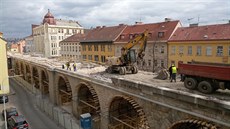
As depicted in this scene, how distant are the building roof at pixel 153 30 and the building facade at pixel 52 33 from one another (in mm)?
36836

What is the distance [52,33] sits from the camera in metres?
75.7

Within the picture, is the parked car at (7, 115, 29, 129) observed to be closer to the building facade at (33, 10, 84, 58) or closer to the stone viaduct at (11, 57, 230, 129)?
the stone viaduct at (11, 57, 230, 129)

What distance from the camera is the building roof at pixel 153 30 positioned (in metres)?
40.5

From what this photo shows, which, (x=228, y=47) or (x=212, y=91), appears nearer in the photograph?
(x=212, y=91)

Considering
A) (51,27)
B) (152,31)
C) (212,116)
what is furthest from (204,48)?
(51,27)

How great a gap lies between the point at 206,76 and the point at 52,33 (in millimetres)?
71126

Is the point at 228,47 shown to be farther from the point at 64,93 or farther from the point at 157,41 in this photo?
the point at 64,93

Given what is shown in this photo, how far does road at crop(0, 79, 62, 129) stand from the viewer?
82.7 feet

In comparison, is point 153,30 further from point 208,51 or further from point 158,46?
point 208,51

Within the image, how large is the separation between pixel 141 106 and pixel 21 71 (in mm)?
49797

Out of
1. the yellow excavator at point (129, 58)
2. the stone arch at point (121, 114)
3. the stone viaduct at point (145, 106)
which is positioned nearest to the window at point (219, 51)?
the yellow excavator at point (129, 58)

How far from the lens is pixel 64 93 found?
30.3 metres

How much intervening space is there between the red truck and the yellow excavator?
9739 millimetres

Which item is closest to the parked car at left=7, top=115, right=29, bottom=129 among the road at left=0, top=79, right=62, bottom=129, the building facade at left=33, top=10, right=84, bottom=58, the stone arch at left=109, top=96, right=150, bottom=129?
the road at left=0, top=79, right=62, bottom=129
